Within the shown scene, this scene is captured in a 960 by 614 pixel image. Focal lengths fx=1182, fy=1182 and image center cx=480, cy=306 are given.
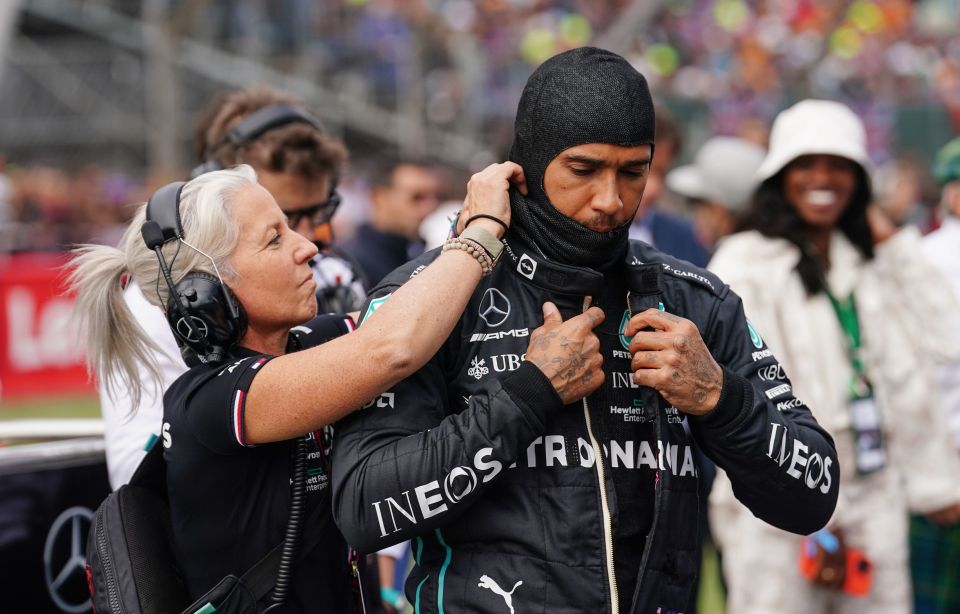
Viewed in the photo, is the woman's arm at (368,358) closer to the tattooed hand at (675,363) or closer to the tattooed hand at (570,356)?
the tattooed hand at (570,356)

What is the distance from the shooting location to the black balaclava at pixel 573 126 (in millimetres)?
2410

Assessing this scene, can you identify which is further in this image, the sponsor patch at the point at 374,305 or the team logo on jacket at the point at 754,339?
the team logo on jacket at the point at 754,339

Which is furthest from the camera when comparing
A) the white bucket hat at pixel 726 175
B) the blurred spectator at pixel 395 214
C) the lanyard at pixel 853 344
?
the blurred spectator at pixel 395 214

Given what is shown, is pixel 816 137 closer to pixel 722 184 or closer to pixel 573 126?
pixel 722 184

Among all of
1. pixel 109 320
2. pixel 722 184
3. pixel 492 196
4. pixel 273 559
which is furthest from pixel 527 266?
pixel 722 184

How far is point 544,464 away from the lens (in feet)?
7.89

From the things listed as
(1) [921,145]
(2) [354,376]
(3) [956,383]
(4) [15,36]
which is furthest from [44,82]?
(2) [354,376]

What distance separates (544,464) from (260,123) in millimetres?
1887

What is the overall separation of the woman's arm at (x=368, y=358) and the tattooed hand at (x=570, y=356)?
7.1 inches

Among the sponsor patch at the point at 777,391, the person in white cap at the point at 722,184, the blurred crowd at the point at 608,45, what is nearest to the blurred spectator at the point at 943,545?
the person in white cap at the point at 722,184

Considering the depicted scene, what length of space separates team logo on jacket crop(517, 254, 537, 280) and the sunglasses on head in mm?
1407

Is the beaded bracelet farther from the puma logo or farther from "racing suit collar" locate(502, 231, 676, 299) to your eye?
the puma logo

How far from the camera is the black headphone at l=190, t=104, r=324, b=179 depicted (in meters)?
3.80

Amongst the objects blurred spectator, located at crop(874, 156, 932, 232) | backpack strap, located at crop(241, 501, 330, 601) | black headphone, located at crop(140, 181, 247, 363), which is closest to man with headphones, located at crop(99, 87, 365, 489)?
black headphone, located at crop(140, 181, 247, 363)
